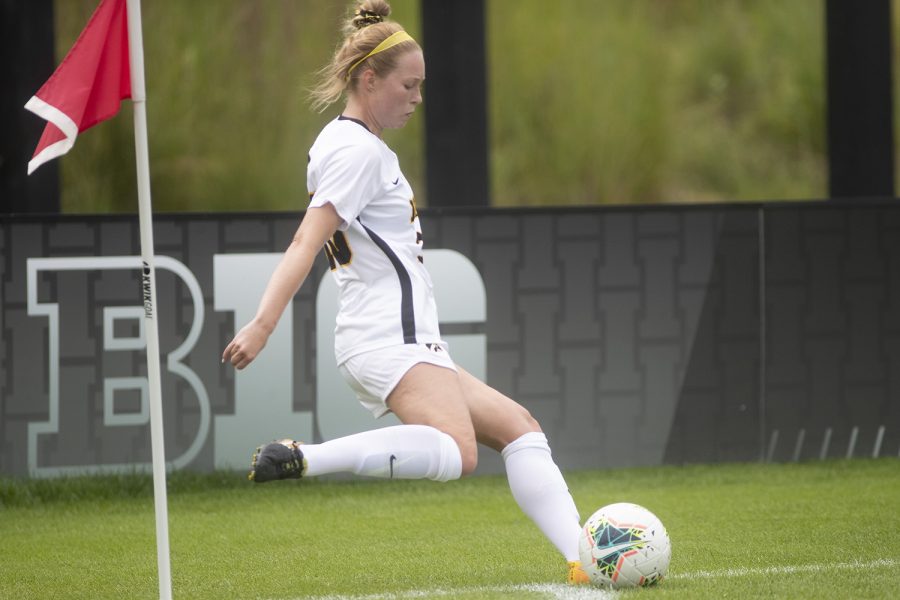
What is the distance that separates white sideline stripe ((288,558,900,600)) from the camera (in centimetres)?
421

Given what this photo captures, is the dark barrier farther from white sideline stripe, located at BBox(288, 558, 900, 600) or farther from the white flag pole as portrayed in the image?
the white flag pole

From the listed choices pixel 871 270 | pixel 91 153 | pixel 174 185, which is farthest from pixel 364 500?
pixel 174 185

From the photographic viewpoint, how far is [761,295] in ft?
23.8

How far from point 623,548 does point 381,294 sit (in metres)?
1.07

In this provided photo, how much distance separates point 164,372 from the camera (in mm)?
6781

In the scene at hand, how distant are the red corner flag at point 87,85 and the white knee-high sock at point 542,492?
164cm

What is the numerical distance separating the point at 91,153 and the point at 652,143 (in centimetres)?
597

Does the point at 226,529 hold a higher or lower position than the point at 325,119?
lower

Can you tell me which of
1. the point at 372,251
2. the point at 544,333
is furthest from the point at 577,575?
the point at 544,333

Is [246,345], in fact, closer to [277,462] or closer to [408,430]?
[277,462]

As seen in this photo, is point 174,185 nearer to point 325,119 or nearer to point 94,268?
point 325,119

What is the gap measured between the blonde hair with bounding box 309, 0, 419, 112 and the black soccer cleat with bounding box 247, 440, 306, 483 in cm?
107

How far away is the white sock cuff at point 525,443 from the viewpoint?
4359mm

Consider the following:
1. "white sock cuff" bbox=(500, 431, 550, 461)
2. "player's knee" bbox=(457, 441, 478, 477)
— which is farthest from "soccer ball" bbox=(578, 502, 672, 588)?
"player's knee" bbox=(457, 441, 478, 477)
